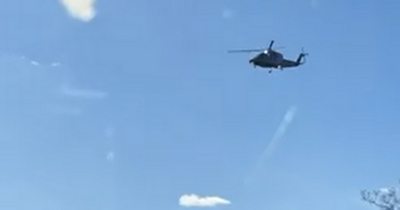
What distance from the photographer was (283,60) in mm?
42281

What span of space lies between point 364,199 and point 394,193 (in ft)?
8.22

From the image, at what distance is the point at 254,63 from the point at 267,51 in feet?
6.21

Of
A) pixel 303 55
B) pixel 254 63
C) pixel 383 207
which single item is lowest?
pixel 383 207

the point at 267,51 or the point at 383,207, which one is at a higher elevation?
the point at 267,51

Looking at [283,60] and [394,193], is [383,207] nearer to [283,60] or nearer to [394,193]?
[394,193]

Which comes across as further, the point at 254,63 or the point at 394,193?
the point at 394,193

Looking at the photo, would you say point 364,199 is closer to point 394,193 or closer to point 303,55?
point 394,193

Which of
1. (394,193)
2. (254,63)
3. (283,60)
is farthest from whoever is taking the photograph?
(394,193)

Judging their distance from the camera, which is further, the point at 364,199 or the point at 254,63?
the point at 364,199

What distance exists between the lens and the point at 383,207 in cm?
4575

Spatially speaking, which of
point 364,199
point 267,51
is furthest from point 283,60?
point 364,199

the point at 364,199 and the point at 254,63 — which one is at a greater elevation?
the point at 254,63

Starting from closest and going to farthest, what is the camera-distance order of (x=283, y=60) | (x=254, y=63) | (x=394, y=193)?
(x=254, y=63)
(x=283, y=60)
(x=394, y=193)

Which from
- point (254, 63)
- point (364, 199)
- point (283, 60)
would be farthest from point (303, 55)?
point (364, 199)
